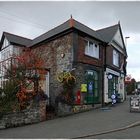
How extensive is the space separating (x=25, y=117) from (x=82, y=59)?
24.3 ft

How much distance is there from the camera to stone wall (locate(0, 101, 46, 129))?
54.2ft

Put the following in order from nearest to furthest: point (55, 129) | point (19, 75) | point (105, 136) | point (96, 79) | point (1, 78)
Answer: point (105, 136) → point (55, 129) → point (19, 75) → point (1, 78) → point (96, 79)

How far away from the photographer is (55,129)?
15.0 m

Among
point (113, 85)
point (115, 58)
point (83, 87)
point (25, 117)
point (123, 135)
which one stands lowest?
point (123, 135)

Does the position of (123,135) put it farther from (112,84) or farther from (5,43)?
(5,43)

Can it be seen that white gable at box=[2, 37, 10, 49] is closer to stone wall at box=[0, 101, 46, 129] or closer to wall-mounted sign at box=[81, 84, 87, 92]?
wall-mounted sign at box=[81, 84, 87, 92]

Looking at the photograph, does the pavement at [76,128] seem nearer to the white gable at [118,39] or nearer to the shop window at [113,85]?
the shop window at [113,85]

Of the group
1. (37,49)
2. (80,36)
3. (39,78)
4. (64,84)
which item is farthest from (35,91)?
(37,49)

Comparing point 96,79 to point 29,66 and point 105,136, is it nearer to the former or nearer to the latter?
point 29,66

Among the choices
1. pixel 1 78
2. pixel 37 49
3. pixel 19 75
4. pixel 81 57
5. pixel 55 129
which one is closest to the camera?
pixel 55 129

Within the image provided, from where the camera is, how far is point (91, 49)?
970 inches

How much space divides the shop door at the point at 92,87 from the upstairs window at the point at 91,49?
58.9 inches

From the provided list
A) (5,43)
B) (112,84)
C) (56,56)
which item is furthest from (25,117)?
(5,43)

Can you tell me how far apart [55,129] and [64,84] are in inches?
271
